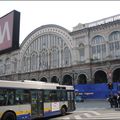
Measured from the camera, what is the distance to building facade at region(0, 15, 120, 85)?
143ft

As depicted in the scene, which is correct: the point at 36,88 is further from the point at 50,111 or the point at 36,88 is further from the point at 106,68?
the point at 106,68

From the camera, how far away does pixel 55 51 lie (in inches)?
2135

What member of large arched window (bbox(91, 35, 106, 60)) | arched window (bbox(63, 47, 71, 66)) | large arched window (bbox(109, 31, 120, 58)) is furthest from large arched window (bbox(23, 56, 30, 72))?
large arched window (bbox(109, 31, 120, 58))

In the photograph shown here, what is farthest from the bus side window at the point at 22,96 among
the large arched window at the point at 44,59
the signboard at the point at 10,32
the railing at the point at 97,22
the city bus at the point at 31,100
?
the large arched window at the point at 44,59

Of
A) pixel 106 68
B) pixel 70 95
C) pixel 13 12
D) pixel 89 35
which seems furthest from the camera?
pixel 89 35

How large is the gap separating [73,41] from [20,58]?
20.8 m

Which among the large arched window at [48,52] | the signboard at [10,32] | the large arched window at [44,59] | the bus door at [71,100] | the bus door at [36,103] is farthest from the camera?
the large arched window at [44,59]

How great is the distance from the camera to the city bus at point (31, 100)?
45.7 ft

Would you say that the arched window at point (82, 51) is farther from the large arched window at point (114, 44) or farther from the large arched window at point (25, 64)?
the large arched window at point (25, 64)

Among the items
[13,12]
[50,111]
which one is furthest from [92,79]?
[13,12]

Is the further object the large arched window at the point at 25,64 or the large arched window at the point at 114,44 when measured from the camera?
the large arched window at the point at 25,64

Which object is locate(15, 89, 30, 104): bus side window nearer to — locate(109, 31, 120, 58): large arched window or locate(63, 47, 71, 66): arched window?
locate(109, 31, 120, 58): large arched window

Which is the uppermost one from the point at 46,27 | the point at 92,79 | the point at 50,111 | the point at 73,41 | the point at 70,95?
the point at 46,27

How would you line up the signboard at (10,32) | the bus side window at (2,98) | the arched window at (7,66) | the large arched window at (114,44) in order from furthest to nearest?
the arched window at (7,66) < the large arched window at (114,44) < the signboard at (10,32) < the bus side window at (2,98)
